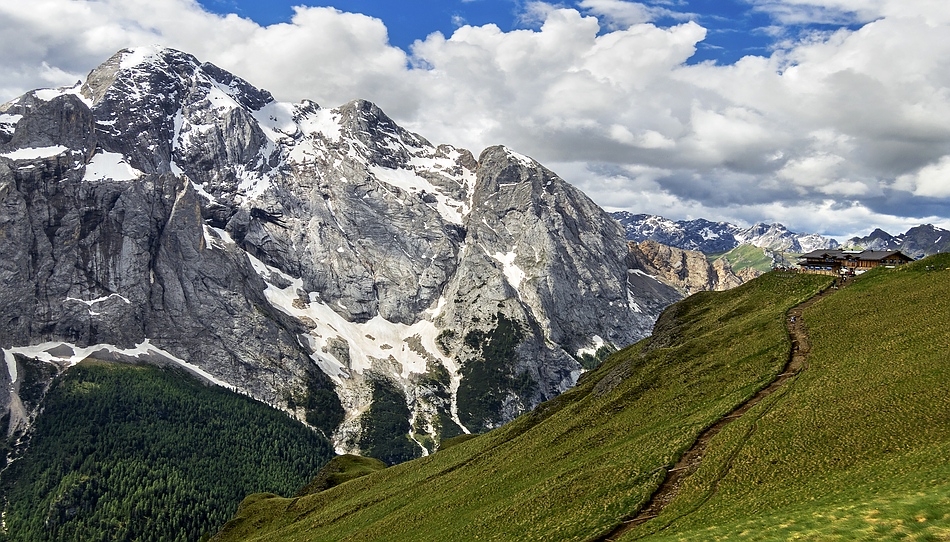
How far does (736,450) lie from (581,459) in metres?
20.3

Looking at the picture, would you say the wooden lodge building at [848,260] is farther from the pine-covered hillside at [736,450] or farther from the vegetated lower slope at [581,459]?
the pine-covered hillside at [736,450]

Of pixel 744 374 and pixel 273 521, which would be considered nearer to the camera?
pixel 744 374

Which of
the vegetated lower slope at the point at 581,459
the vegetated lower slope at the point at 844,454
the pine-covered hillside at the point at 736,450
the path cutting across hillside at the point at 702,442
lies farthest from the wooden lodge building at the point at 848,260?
the vegetated lower slope at the point at 844,454

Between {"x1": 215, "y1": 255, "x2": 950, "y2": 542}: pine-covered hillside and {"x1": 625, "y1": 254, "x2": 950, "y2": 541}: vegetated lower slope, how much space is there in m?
0.17

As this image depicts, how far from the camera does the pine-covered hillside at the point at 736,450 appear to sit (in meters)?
39.1

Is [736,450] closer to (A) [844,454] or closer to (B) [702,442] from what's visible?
(B) [702,442]

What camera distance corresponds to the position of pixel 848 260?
463ft

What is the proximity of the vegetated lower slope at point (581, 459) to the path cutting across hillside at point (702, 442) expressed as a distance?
0.71m

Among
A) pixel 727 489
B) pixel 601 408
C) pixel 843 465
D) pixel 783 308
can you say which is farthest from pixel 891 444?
pixel 783 308

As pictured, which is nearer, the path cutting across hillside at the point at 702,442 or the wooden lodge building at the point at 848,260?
the path cutting across hillside at the point at 702,442

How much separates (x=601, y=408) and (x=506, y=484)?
2080 centimetres

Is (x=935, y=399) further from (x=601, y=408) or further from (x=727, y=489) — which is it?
(x=601, y=408)

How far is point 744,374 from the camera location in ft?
236

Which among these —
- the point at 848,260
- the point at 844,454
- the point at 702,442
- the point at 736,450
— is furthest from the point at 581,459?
the point at 848,260
